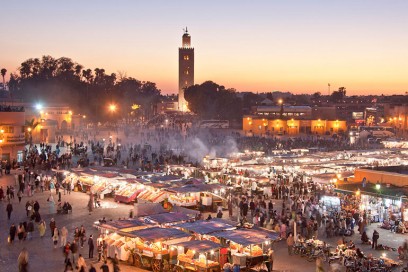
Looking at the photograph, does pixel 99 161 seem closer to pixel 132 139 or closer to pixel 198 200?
pixel 198 200

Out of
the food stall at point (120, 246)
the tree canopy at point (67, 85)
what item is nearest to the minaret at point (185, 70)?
the tree canopy at point (67, 85)

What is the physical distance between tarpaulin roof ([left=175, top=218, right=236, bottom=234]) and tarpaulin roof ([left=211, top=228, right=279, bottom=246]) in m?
0.32

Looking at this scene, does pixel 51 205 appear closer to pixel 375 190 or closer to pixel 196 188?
pixel 196 188

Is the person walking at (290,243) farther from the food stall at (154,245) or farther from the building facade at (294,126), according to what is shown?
the building facade at (294,126)

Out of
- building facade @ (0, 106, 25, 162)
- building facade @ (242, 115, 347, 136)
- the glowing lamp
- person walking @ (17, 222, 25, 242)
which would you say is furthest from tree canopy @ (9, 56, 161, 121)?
person walking @ (17, 222, 25, 242)

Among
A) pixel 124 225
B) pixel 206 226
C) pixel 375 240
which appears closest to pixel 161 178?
pixel 124 225

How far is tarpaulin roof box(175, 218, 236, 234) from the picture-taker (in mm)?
15056

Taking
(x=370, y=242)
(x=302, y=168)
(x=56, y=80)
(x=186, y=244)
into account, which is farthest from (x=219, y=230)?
(x=56, y=80)

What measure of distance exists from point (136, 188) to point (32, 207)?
464 centimetres

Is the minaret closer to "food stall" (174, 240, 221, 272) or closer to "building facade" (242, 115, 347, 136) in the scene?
"building facade" (242, 115, 347, 136)

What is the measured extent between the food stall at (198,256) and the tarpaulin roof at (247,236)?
1.67ft

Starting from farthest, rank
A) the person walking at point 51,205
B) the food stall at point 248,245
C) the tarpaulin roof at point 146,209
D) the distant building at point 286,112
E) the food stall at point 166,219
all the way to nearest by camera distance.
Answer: the distant building at point 286,112 < the person walking at point 51,205 < the tarpaulin roof at point 146,209 < the food stall at point 166,219 < the food stall at point 248,245

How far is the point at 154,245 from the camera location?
14.4 metres

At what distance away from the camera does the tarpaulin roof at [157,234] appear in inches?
561
